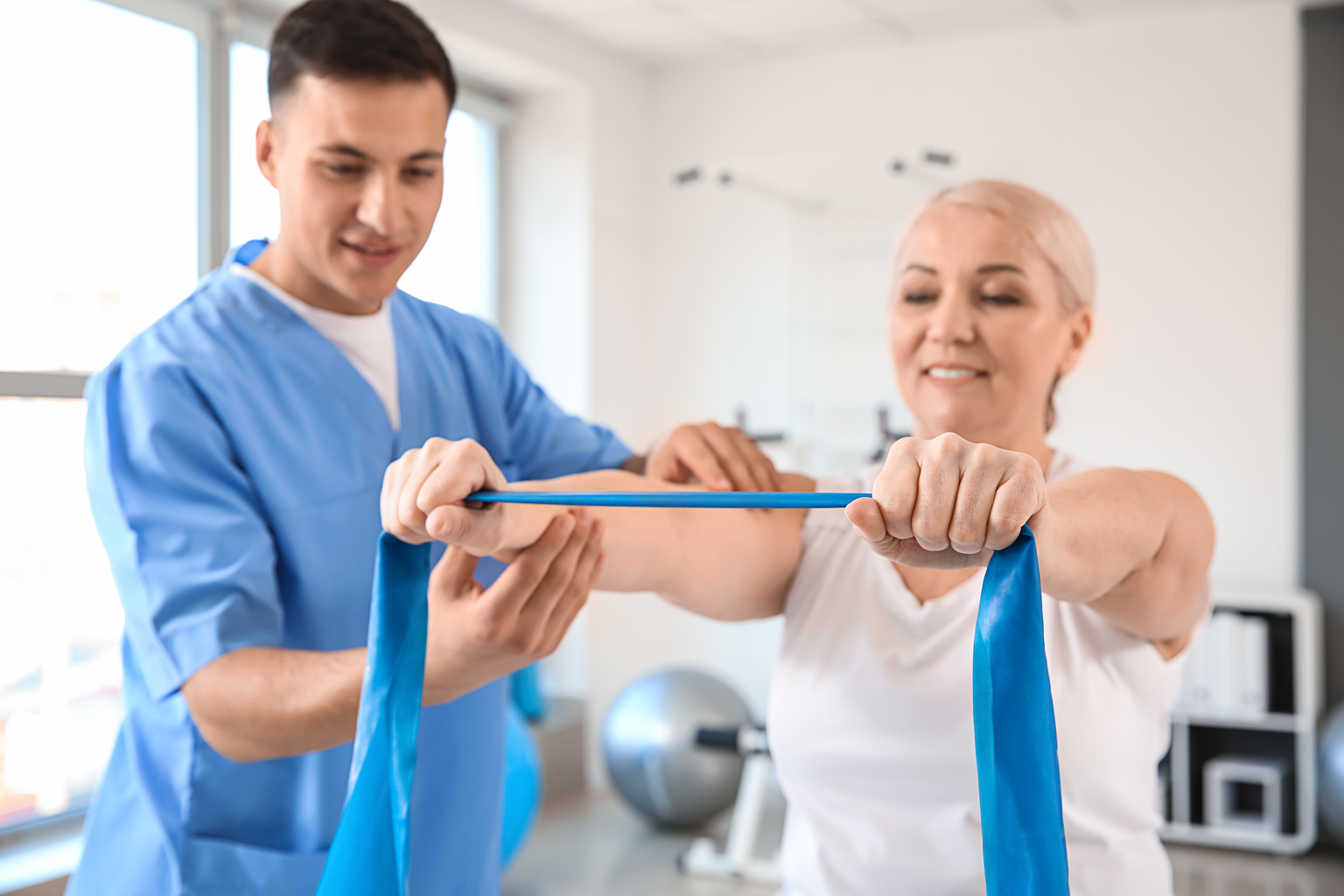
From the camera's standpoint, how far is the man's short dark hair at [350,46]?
1.16 meters

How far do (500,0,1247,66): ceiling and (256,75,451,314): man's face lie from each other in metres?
3.20

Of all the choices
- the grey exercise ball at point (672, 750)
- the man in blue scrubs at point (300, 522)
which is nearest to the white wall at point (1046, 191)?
the grey exercise ball at point (672, 750)

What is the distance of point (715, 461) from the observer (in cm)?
134

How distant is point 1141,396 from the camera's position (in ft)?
13.8

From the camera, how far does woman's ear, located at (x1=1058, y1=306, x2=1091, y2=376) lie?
134 centimetres

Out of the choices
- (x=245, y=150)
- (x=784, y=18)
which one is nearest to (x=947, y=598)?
(x=245, y=150)

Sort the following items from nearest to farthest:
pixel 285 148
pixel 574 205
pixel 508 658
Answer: pixel 508 658 → pixel 285 148 → pixel 574 205

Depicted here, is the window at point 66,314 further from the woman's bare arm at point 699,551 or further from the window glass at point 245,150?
the woman's bare arm at point 699,551

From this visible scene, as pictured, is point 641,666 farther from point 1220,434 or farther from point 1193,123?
point 1193,123

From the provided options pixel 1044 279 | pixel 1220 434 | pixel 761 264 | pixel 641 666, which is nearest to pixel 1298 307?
pixel 1220 434

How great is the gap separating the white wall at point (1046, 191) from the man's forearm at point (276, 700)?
3.23 m

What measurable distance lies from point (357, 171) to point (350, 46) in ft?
0.40

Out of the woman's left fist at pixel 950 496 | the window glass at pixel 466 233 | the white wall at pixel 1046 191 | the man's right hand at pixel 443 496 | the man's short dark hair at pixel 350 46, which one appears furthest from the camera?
the window glass at pixel 466 233

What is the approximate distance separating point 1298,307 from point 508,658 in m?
3.83
